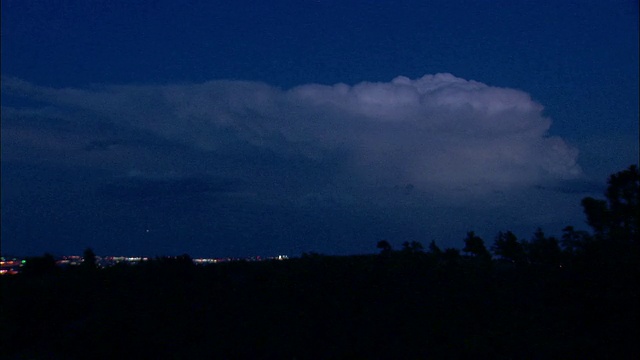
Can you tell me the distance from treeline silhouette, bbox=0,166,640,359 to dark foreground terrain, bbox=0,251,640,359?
0.9 inches

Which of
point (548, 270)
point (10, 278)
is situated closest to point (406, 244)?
point (548, 270)

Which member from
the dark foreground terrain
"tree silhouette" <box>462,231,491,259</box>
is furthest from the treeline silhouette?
"tree silhouette" <box>462,231,491,259</box>

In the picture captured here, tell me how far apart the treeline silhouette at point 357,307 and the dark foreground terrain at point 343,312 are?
2 centimetres

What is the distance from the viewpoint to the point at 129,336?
11188 mm

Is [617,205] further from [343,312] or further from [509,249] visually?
[343,312]

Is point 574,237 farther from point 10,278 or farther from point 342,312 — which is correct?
point 10,278

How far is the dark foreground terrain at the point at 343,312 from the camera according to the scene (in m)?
10.2

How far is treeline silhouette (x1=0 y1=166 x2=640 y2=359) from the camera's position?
1027 centimetres

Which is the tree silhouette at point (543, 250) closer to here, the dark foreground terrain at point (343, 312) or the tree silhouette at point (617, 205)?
the dark foreground terrain at point (343, 312)

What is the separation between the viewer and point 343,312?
1119cm

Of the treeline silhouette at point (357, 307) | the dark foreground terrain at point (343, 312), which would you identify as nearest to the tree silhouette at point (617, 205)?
the treeline silhouette at point (357, 307)

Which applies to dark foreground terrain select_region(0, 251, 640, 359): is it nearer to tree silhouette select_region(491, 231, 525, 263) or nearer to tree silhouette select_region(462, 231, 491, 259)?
tree silhouette select_region(491, 231, 525, 263)

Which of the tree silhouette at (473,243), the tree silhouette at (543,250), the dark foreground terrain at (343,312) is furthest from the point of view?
the tree silhouette at (473,243)

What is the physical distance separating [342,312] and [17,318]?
725 cm
